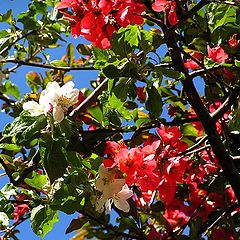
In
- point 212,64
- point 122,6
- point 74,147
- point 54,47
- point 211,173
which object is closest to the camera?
point 122,6

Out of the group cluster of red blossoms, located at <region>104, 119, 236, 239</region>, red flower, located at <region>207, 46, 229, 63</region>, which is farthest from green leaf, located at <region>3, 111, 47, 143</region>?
red flower, located at <region>207, 46, 229, 63</region>

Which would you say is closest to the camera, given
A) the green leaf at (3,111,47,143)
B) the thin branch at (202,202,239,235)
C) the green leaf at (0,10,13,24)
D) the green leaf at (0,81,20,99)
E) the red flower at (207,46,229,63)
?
the green leaf at (3,111,47,143)

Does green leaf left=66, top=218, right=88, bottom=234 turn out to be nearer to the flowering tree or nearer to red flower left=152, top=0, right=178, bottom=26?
the flowering tree

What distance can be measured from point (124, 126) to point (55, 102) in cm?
46

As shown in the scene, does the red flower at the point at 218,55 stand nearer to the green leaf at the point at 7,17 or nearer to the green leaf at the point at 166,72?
the green leaf at the point at 166,72

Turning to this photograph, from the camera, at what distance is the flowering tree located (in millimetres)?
1140

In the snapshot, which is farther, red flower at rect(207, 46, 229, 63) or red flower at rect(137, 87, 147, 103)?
red flower at rect(137, 87, 147, 103)

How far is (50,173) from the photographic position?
1.09 m

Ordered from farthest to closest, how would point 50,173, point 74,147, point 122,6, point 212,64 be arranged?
point 74,147 → point 212,64 → point 122,6 → point 50,173

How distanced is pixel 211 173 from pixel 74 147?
473 millimetres

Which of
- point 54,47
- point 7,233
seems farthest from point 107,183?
point 54,47

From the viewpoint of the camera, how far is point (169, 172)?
4.54 ft

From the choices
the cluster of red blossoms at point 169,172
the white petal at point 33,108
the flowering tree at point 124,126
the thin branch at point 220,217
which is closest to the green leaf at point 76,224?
the flowering tree at point 124,126

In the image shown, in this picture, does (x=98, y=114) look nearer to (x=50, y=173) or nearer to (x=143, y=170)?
(x=143, y=170)
